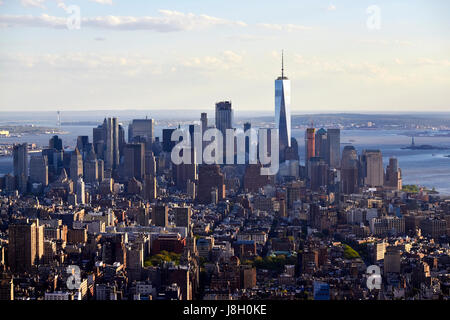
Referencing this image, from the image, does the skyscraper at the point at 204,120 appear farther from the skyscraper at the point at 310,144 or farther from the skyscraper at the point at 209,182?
the skyscraper at the point at 310,144

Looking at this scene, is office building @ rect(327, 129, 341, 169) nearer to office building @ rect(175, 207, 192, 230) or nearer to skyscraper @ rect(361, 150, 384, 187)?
skyscraper @ rect(361, 150, 384, 187)

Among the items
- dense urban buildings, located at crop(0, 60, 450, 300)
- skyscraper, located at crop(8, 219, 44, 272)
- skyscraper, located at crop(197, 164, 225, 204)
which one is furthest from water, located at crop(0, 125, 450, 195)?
skyscraper, located at crop(8, 219, 44, 272)

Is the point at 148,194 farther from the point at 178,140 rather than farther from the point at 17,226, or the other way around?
the point at 17,226

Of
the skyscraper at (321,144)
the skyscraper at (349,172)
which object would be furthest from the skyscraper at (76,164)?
the skyscraper at (349,172)

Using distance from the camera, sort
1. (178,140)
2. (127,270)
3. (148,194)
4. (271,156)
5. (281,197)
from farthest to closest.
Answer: (178,140) < (271,156) < (148,194) < (281,197) < (127,270)
